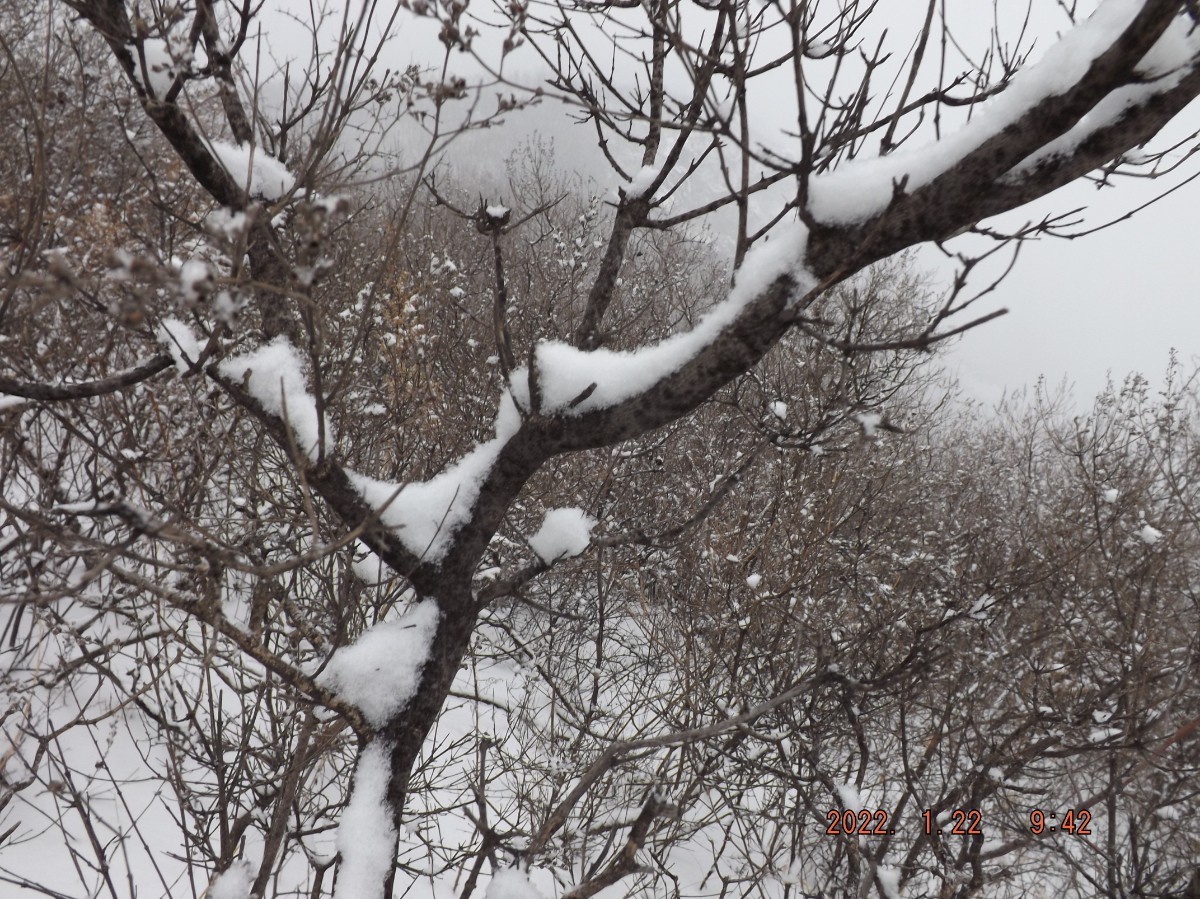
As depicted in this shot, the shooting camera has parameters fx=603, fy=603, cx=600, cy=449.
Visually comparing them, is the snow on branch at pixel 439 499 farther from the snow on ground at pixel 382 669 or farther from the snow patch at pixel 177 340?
the snow patch at pixel 177 340

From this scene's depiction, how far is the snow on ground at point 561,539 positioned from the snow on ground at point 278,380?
0.75 metres

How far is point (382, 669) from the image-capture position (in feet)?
5.82

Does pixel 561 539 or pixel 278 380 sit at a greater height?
pixel 278 380

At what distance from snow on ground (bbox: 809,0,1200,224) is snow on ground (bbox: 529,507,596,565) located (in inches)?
46.2

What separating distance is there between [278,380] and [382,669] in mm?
909

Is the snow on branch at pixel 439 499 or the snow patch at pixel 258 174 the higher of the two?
the snow patch at pixel 258 174

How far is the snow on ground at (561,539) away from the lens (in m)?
1.99

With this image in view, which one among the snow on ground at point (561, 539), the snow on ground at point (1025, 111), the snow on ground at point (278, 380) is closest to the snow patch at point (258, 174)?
the snow on ground at point (278, 380)

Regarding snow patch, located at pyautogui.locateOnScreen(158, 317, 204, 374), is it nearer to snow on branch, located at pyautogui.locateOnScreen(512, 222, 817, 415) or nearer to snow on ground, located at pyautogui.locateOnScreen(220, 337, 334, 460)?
snow on ground, located at pyautogui.locateOnScreen(220, 337, 334, 460)

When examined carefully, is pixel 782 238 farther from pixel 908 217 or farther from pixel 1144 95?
pixel 1144 95

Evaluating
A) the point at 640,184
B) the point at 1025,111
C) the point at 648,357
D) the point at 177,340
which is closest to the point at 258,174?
the point at 177,340

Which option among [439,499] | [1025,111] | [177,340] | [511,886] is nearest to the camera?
[1025,111]

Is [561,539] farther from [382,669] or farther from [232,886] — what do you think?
[232,886]

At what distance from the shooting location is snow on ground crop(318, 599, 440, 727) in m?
1.74
